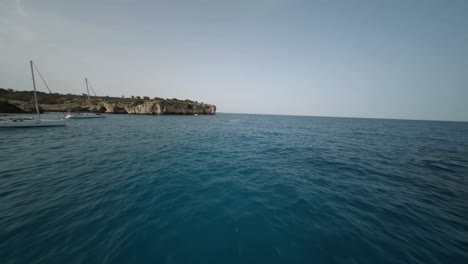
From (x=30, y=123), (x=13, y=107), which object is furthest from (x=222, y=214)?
(x=13, y=107)

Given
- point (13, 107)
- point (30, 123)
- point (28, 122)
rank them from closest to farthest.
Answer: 1. point (28, 122)
2. point (30, 123)
3. point (13, 107)

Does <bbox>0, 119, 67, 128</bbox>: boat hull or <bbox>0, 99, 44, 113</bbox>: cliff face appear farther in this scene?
<bbox>0, 99, 44, 113</bbox>: cliff face

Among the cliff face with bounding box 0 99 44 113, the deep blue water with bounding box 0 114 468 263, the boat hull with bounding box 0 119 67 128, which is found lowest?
the deep blue water with bounding box 0 114 468 263

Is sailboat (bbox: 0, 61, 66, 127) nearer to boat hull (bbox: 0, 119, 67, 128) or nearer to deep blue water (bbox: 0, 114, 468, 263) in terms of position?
boat hull (bbox: 0, 119, 67, 128)

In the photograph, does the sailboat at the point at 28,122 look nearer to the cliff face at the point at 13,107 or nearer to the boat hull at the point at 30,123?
the boat hull at the point at 30,123

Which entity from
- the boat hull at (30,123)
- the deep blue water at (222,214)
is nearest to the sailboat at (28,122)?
the boat hull at (30,123)

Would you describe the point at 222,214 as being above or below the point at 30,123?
below

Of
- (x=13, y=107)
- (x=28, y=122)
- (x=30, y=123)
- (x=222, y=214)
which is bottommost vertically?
(x=222, y=214)

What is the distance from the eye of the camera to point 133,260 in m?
3.45

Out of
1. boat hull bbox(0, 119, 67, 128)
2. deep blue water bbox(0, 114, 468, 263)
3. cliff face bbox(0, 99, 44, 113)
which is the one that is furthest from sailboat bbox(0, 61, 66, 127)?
cliff face bbox(0, 99, 44, 113)

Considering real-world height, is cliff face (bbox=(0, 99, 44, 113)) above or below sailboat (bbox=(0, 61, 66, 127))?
above

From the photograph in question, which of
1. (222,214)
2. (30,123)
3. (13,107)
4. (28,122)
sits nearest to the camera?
(222,214)

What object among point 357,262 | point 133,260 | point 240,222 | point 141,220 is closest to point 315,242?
point 357,262

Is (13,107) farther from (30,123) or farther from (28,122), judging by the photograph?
(28,122)
